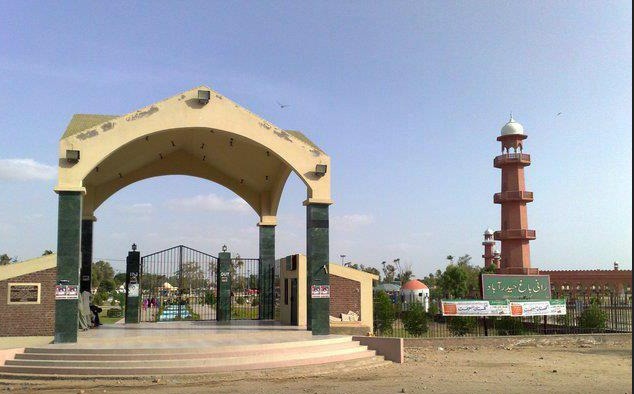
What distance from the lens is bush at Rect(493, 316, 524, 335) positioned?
2094cm

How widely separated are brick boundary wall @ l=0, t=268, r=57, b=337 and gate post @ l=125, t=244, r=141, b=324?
321cm

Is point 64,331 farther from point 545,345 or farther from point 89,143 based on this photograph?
point 545,345

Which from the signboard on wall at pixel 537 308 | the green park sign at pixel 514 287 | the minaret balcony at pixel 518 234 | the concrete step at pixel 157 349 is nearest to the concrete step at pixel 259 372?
the concrete step at pixel 157 349

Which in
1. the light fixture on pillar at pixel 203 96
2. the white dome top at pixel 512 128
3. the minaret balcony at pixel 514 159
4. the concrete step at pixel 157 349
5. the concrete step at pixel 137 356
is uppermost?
the white dome top at pixel 512 128

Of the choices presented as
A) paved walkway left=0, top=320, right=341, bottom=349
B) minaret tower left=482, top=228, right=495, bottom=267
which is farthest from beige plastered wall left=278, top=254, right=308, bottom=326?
minaret tower left=482, top=228, right=495, bottom=267

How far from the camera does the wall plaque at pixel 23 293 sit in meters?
17.8

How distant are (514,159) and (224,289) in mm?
30826

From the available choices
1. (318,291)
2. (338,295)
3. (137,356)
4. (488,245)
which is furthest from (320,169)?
(488,245)

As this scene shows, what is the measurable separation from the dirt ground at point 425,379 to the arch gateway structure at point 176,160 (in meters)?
3.05

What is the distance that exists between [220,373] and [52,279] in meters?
8.12

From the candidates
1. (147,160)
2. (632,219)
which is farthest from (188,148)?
(632,219)

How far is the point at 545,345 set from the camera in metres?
19.7

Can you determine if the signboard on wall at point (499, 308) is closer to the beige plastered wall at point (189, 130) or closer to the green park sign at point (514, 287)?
the green park sign at point (514, 287)

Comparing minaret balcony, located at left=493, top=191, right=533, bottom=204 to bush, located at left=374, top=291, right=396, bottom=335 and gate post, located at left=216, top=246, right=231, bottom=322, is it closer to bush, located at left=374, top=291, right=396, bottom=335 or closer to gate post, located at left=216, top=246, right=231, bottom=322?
bush, located at left=374, top=291, right=396, bottom=335
